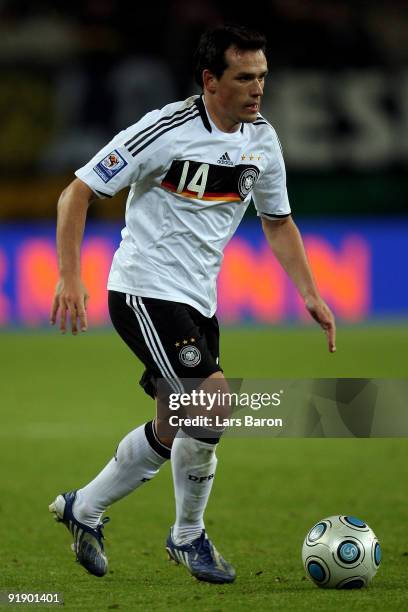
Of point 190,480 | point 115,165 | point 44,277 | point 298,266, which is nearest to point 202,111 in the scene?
point 115,165

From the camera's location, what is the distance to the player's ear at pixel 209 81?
4.58 metres

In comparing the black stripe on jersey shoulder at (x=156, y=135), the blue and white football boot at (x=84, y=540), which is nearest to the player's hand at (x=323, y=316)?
the black stripe on jersey shoulder at (x=156, y=135)

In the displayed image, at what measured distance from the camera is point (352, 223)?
1619 centimetres

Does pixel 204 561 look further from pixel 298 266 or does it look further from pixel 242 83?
pixel 242 83

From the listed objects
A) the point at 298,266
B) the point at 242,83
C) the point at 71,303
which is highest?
the point at 242,83

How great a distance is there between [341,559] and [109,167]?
1589mm

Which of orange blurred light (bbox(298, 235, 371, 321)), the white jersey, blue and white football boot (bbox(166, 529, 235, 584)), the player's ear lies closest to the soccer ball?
blue and white football boot (bbox(166, 529, 235, 584))

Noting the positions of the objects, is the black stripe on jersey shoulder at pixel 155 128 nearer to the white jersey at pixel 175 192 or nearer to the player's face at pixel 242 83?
the white jersey at pixel 175 192

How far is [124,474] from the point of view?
4.71 meters

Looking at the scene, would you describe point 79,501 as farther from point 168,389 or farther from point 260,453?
point 260,453

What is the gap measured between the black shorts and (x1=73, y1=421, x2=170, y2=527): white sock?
192 mm

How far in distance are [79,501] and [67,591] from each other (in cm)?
49

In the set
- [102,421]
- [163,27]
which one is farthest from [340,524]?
[163,27]

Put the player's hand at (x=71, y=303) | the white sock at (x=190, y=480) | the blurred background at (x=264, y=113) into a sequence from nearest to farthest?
the player's hand at (x=71, y=303), the white sock at (x=190, y=480), the blurred background at (x=264, y=113)
